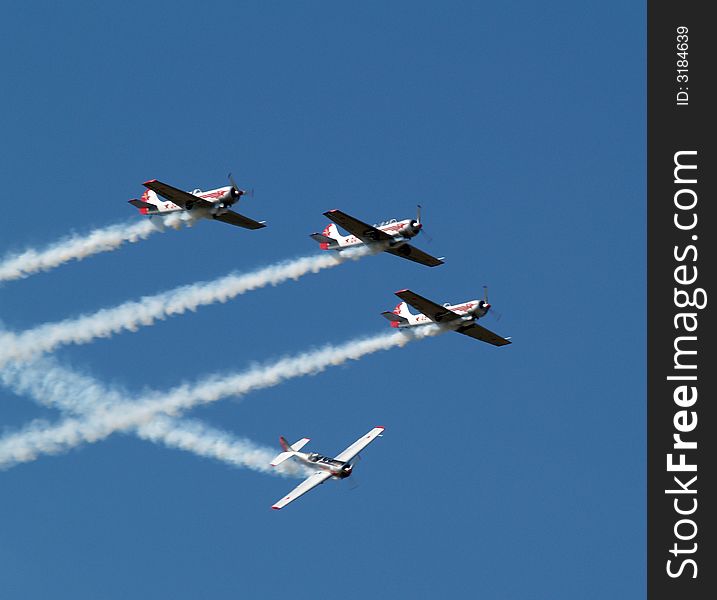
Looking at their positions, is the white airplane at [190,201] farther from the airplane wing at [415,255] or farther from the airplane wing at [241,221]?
Result: the airplane wing at [415,255]

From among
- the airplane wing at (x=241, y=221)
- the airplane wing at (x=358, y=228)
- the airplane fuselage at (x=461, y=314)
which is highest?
the airplane wing at (x=241, y=221)

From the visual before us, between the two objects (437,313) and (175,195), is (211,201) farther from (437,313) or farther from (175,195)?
(437,313)

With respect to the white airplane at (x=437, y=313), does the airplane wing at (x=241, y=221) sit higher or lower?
higher

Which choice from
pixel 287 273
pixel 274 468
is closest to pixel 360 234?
pixel 287 273

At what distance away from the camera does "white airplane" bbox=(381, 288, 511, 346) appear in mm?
111312

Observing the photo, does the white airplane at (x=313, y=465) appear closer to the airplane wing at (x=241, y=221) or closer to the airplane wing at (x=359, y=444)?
the airplane wing at (x=359, y=444)

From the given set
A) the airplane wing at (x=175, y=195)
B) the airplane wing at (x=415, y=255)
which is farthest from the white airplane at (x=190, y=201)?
the airplane wing at (x=415, y=255)

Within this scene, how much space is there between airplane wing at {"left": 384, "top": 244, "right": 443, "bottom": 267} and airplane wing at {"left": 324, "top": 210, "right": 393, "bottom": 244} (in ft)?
3.16

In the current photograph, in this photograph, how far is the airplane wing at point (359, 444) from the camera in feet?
373

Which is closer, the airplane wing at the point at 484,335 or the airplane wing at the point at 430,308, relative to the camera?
the airplane wing at the point at 430,308

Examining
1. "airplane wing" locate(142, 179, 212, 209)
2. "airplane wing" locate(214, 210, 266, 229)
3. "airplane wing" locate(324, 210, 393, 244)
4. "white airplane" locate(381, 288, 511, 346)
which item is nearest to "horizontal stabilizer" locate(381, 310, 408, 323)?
"white airplane" locate(381, 288, 511, 346)

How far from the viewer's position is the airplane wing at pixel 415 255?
112 metres

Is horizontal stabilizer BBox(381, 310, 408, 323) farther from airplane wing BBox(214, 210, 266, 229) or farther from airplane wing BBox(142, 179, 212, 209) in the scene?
airplane wing BBox(142, 179, 212, 209)
